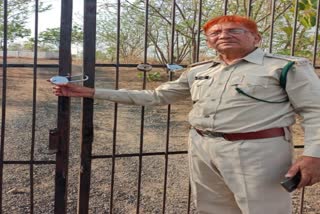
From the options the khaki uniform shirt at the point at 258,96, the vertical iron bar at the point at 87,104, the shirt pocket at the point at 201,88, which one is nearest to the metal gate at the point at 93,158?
the vertical iron bar at the point at 87,104

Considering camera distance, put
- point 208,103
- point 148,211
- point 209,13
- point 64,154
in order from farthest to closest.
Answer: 1. point 209,13
2. point 148,211
3. point 64,154
4. point 208,103

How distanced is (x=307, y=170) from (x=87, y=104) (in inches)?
45.4

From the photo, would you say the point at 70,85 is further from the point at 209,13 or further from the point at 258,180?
the point at 209,13

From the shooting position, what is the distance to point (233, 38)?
6.01 ft

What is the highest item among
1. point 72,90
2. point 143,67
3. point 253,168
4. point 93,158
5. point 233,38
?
point 233,38

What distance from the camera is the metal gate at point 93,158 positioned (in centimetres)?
220

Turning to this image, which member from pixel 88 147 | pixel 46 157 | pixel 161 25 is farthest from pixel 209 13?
pixel 88 147

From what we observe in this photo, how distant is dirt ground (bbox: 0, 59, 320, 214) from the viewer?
356 cm

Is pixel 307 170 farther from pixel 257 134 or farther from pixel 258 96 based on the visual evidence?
pixel 258 96

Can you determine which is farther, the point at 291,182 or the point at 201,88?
the point at 201,88

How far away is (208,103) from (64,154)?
867mm

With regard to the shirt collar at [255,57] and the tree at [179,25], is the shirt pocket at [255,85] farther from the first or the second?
the tree at [179,25]

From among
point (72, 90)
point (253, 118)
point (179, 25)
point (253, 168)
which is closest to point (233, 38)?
point (253, 118)

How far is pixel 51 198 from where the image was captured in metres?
3.65
